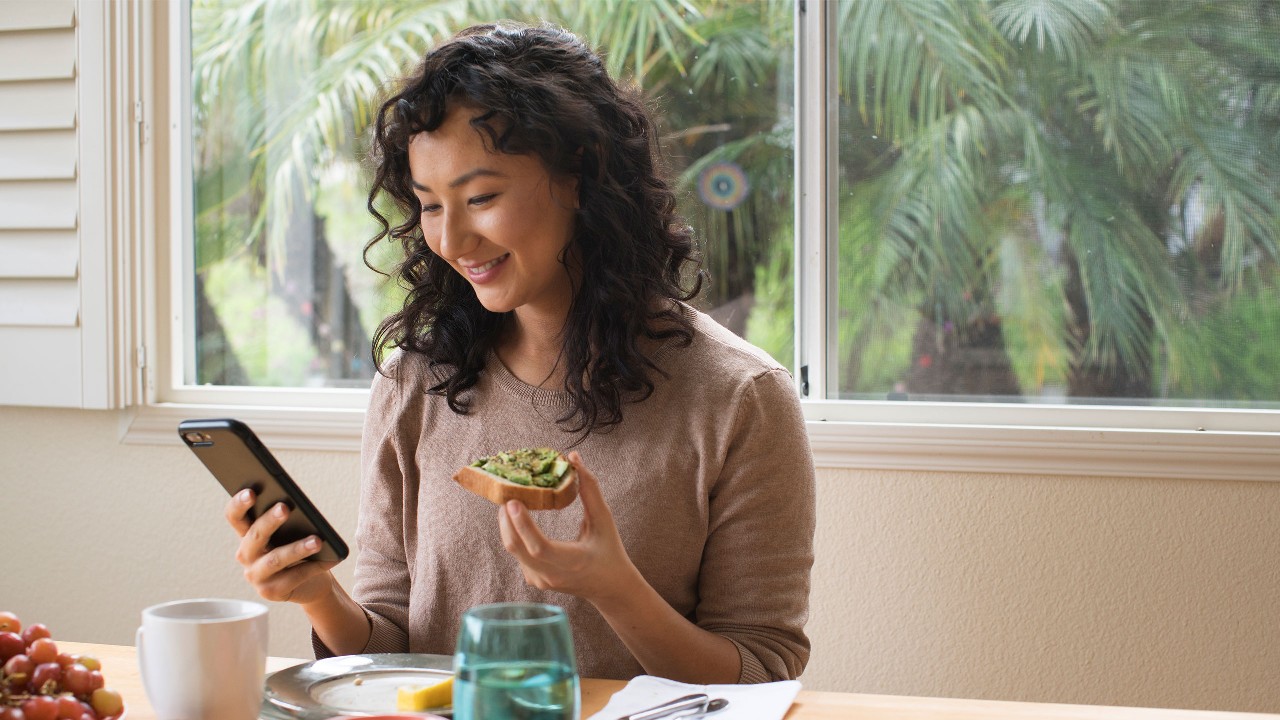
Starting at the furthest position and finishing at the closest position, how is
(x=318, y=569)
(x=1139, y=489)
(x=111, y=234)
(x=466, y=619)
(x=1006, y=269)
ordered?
(x=111, y=234) → (x=1006, y=269) → (x=1139, y=489) → (x=318, y=569) → (x=466, y=619)

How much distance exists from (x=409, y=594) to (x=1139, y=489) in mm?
1270

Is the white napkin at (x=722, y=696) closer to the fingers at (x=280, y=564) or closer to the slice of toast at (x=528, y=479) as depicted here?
the slice of toast at (x=528, y=479)

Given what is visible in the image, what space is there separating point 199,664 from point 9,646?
165 mm

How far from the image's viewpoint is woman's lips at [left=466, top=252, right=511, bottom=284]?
139cm

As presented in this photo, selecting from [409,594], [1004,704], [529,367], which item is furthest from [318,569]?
[1004,704]

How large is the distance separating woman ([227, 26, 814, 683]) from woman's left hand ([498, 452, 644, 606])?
0.09 m

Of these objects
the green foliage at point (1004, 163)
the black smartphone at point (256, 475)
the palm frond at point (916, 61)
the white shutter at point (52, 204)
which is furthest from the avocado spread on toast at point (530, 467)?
the white shutter at point (52, 204)

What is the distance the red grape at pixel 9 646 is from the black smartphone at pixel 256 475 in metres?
0.21

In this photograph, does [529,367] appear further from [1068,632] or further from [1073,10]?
[1073,10]

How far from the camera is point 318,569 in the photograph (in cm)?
123

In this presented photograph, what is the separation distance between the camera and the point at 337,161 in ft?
8.13

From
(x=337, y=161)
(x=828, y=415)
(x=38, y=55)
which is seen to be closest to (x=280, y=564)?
(x=828, y=415)

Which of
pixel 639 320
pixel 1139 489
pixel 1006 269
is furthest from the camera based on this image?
pixel 1006 269

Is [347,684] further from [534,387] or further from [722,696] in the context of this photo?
[534,387]
